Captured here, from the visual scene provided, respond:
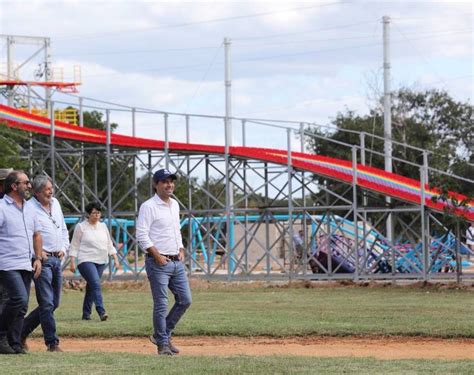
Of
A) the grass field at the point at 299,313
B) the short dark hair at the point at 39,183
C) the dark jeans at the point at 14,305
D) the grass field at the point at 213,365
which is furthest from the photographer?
the grass field at the point at 299,313

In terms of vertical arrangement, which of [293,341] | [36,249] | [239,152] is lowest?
[293,341]

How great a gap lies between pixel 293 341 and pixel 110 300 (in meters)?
9.26

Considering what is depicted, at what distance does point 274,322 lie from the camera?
1852 centimetres

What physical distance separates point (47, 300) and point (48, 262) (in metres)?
0.52

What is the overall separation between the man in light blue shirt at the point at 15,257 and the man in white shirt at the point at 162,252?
1.23m

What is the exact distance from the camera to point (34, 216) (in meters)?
13.9

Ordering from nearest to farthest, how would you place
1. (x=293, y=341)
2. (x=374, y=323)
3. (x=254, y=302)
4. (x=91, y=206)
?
(x=293, y=341) < (x=374, y=323) < (x=91, y=206) < (x=254, y=302)

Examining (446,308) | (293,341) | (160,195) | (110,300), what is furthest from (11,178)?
(110,300)

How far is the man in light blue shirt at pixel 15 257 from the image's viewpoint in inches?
529

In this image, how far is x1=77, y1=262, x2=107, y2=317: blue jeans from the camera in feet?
63.0

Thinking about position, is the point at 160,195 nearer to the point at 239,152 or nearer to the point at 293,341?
the point at 293,341

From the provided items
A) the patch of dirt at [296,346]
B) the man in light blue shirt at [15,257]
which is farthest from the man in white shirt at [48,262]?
the patch of dirt at [296,346]

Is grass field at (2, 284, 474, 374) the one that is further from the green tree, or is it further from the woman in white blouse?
the green tree

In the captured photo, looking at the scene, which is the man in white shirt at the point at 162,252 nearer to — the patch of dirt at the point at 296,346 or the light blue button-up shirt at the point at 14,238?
the patch of dirt at the point at 296,346
